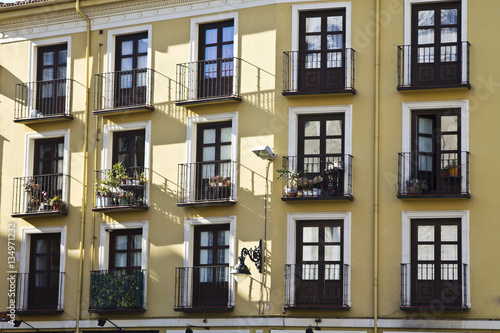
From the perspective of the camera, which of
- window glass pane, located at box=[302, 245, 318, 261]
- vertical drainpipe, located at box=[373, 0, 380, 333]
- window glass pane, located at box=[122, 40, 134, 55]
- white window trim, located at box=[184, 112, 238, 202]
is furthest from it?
window glass pane, located at box=[122, 40, 134, 55]

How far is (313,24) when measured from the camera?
32812mm

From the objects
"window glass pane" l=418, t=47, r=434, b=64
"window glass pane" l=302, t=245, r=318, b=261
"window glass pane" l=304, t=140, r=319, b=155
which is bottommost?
"window glass pane" l=302, t=245, r=318, b=261

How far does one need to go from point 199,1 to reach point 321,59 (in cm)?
439

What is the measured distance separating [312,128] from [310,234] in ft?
9.83

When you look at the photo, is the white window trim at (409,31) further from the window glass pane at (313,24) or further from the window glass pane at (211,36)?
the window glass pane at (211,36)

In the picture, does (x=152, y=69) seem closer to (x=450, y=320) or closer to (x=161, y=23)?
(x=161, y=23)

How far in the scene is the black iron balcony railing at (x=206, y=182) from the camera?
32.7 metres

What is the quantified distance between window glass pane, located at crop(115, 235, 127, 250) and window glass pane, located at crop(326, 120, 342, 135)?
7051 millimetres

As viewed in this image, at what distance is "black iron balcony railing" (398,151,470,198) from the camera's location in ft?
101

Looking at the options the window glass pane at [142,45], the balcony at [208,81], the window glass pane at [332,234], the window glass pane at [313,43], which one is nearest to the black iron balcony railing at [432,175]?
the window glass pane at [332,234]

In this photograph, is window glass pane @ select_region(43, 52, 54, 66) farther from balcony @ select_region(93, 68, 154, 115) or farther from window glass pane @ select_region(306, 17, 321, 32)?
window glass pane @ select_region(306, 17, 321, 32)

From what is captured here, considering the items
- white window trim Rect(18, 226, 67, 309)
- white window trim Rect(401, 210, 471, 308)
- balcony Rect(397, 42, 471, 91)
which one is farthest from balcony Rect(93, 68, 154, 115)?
white window trim Rect(401, 210, 471, 308)

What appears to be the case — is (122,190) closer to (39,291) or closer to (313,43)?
(39,291)

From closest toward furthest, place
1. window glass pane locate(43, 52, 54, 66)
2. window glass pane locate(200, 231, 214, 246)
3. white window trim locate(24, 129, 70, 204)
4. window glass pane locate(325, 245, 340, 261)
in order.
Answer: window glass pane locate(325, 245, 340, 261), window glass pane locate(200, 231, 214, 246), white window trim locate(24, 129, 70, 204), window glass pane locate(43, 52, 54, 66)
